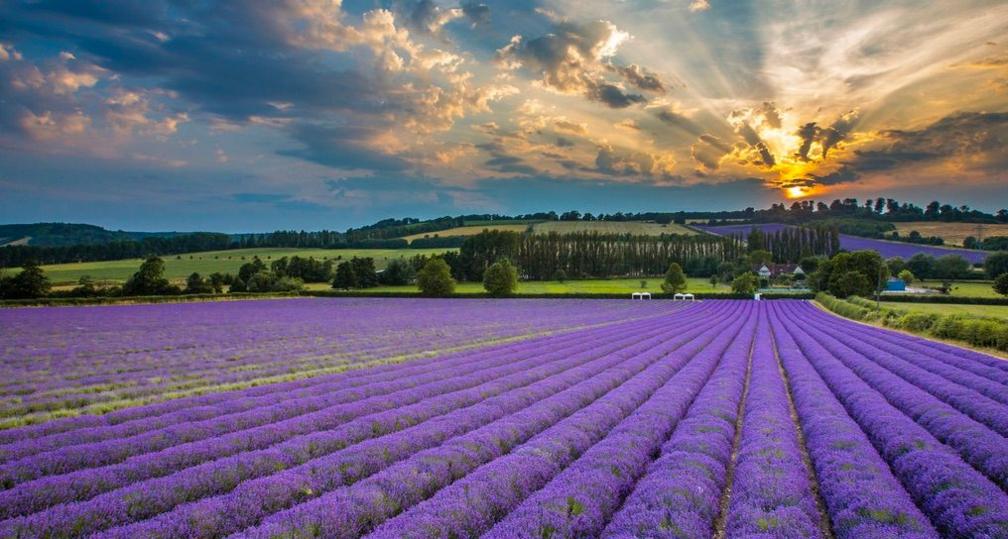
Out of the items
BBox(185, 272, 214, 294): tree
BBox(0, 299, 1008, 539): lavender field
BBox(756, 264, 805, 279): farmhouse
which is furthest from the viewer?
BBox(756, 264, 805, 279): farmhouse

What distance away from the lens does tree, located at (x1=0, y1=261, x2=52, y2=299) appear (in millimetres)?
55594

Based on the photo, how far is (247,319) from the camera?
4519 cm

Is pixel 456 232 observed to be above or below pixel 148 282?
above

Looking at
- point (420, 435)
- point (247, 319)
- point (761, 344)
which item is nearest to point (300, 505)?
point (420, 435)

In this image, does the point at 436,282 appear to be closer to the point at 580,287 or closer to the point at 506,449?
the point at 580,287

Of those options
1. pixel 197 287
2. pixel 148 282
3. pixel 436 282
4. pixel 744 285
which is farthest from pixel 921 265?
pixel 148 282

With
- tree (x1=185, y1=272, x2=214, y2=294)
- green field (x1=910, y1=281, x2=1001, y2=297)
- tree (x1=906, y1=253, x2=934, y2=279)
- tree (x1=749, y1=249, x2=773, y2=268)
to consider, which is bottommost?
green field (x1=910, y1=281, x2=1001, y2=297)

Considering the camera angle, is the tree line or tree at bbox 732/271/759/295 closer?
tree at bbox 732/271/759/295

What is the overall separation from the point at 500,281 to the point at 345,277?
29.8 metres

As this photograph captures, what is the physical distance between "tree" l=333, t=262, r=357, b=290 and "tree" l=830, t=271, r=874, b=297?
7570 cm

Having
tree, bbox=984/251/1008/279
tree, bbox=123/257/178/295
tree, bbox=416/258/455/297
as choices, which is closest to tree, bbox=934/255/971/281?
tree, bbox=984/251/1008/279

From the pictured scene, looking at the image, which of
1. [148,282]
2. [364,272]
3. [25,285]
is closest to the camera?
[25,285]

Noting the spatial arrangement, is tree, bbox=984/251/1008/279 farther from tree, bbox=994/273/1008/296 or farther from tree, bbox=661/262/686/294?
tree, bbox=661/262/686/294

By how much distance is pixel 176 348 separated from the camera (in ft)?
86.9
